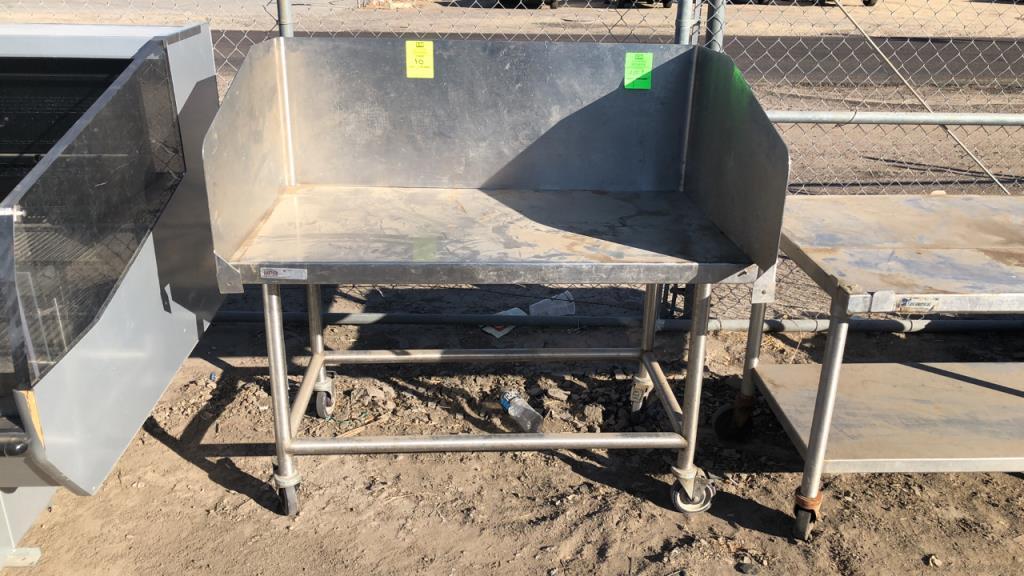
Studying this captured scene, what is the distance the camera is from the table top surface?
2.20 meters

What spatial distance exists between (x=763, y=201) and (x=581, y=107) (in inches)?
39.7

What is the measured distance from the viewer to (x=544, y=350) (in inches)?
126

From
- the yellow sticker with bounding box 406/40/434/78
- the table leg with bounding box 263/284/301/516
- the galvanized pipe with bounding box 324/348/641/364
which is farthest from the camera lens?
the galvanized pipe with bounding box 324/348/641/364

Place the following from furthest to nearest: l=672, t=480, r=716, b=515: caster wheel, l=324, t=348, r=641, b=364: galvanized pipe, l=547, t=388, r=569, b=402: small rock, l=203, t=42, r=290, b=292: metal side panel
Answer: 1. l=547, t=388, r=569, b=402: small rock
2. l=324, t=348, r=641, b=364: galvanized pipe
3. l=672, t=480, r=716, b=515: caster wheel
4. l=203, t=42, r=290, b=292: metal side panel

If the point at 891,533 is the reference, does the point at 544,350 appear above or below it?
above

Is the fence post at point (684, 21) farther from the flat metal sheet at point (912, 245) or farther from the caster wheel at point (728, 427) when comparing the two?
the caster wheel at point (728, 427)

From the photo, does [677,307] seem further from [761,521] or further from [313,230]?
[313,230]

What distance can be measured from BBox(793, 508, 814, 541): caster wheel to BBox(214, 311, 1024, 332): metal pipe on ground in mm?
1270

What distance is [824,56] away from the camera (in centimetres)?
1254

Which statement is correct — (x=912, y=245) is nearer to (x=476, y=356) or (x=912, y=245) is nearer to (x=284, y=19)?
(x=476, y=356)

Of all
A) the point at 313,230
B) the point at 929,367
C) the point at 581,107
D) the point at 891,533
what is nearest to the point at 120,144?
the point at 313,230

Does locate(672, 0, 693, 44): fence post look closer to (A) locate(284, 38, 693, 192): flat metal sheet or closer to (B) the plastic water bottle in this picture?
(A) locate(284, 38, 693, 192): flat metal sheet

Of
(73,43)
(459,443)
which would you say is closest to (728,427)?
(459,443)

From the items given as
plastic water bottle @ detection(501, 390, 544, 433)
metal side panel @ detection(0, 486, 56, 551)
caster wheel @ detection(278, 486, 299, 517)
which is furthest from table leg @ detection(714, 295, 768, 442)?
metal side panel @ detection(0, 486, 56, 551)
